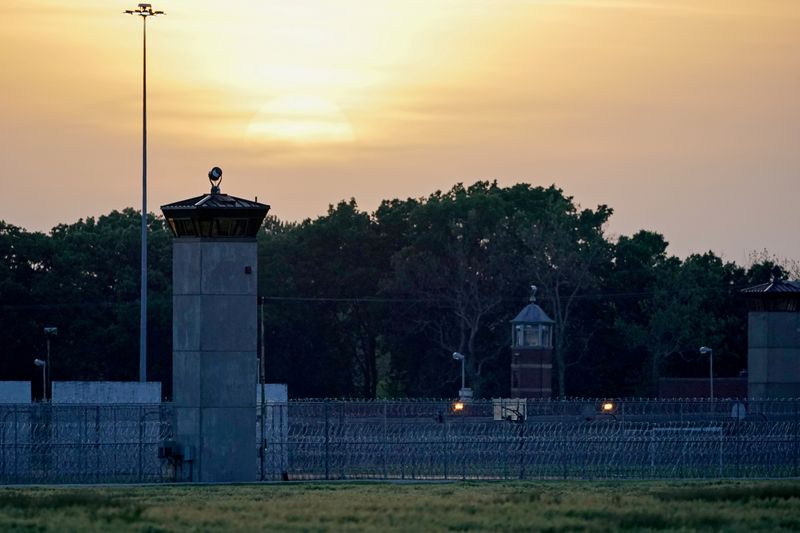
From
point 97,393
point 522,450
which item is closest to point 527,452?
point 522,450

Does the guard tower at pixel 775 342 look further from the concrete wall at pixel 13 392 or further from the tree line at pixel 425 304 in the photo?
the tree line at pixel 425 304

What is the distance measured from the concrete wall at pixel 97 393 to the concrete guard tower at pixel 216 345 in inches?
368

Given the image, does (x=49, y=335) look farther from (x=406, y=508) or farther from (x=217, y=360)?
(x=406, y=508)

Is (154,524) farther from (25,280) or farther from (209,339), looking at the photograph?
(25,280)

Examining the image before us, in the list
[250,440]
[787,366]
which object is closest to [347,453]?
[250,440]

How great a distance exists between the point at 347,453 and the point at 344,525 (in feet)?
58.7

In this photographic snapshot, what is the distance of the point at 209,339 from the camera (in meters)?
44.6

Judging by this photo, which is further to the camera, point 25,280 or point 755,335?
point 25,280

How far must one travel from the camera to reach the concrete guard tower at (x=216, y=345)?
146ft

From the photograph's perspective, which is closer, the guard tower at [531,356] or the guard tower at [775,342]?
the guard tower at [775,342]

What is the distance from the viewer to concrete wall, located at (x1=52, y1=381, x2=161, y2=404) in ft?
176

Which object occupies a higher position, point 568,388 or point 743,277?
point 743,277

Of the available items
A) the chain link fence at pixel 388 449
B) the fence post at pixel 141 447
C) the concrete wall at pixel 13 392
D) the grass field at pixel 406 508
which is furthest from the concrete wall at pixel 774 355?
the fence post at pixel 141 447

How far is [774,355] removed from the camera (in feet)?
210
